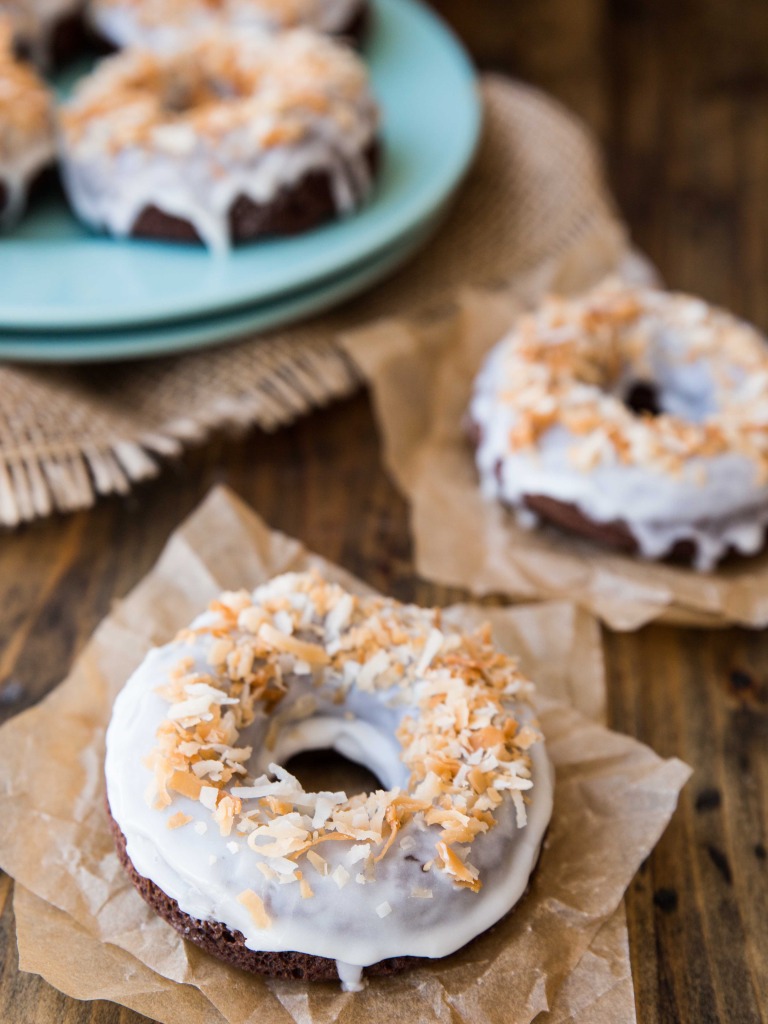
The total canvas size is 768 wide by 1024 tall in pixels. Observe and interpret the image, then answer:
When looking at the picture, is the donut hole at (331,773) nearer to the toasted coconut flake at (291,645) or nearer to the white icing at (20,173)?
the toasted coconut flake at (291,645)

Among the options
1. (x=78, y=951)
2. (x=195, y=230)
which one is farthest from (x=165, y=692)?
(x=195, y=230)

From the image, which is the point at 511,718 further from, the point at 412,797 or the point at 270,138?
the point at 270,138

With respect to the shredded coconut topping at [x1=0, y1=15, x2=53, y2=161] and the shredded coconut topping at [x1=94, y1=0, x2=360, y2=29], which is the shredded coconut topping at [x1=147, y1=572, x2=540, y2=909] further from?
the shredded coconut topping at [x1=94, y1=0, x2=360, y2=29]

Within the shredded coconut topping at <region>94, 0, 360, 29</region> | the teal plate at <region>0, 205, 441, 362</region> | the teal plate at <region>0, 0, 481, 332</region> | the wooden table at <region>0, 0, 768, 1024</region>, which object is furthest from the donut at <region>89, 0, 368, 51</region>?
the wooden table at <region>0, 0, 768, 1024</region>

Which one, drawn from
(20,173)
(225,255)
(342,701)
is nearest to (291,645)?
(342,701)

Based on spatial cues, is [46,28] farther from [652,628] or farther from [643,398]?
[652,628]

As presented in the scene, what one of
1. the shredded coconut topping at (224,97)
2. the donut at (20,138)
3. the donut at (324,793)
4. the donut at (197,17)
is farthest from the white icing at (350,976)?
the donut at (197,17)

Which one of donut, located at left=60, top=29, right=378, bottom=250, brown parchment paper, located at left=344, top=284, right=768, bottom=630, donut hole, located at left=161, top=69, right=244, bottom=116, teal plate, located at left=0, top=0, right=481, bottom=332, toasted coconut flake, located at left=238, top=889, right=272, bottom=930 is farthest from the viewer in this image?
donut hole, located at left=161, top=69, right=244, bottom=116
